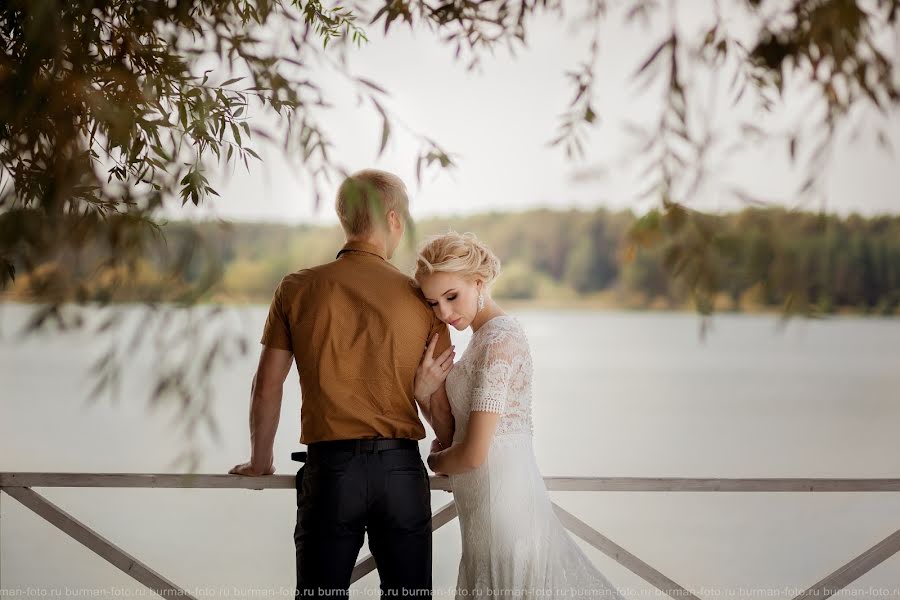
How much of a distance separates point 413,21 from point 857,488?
6.07ft

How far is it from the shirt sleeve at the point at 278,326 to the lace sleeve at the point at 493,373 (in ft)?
1.54

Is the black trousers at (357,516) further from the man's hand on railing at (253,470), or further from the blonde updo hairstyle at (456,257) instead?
the blonde updo hairstyle at (456,257)

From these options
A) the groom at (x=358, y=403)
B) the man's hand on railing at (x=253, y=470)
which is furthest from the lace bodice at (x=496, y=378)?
the man's hand on railing at (x=253, y=470)

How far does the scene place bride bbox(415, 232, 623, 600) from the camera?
7.05 feet

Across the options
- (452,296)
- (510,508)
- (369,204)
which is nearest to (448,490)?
(510,508)

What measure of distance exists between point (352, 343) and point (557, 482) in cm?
76

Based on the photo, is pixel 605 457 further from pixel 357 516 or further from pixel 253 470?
pixel 357 516

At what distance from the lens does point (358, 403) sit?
84.2 inches

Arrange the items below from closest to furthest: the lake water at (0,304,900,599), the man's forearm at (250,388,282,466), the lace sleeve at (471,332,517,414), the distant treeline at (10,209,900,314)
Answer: the distant treeline at (10,209,900,314) → the lace sleeve at (471,332,517,414) → the man's forearm at (250,388,282,466) → the lake water at (0,304,900,599)

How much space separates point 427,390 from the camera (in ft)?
7.25

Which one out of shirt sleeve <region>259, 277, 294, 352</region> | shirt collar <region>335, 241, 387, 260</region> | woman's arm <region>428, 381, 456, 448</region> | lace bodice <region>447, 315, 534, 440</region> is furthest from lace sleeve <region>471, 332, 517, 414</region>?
shirt sleeve <region>259, 277, 294, 352</region>

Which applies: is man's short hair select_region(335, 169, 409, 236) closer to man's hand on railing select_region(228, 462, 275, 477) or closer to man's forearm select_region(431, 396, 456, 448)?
man's forearm select_region(431, 396, 456, 448)

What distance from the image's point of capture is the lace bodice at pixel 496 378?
2.13 meters

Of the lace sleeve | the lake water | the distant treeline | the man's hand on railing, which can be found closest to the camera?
the distant treeline
